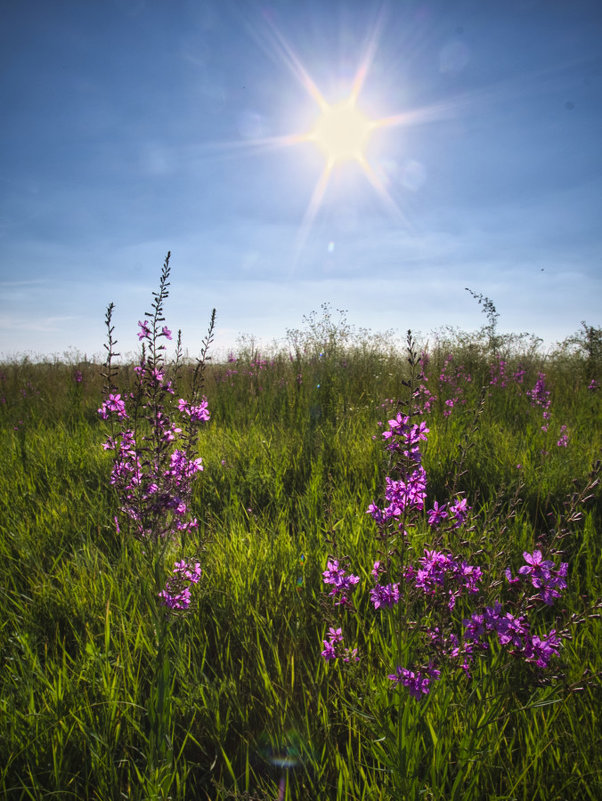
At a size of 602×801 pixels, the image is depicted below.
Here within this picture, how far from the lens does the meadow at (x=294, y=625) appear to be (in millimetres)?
1276

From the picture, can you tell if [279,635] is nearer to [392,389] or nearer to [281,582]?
[281,582]

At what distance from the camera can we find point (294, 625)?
2076mm

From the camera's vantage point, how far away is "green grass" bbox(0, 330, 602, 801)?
4.37ft

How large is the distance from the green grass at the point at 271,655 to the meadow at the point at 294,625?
1cm

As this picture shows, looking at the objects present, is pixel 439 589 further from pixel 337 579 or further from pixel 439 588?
pixel 337 579

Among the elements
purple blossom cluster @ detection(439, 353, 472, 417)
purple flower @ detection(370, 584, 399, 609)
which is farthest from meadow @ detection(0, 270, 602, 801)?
purple blossom cluster @ detection(439, 353, 472, 417)

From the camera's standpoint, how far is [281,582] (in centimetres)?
225

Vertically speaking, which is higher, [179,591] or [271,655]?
[179,591]

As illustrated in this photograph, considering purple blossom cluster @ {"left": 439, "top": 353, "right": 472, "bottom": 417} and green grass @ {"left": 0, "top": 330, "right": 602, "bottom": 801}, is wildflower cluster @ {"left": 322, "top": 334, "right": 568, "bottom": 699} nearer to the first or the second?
green grass @ {"left": 0, "top": 330, "right": 602, "bottom": 801}

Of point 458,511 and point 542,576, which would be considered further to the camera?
point 458,511

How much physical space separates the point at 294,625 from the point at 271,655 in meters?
0.19

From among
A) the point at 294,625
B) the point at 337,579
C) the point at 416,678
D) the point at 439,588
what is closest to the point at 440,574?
the point at 439,588

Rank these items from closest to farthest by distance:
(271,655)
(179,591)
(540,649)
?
(540,649) → (179,591) → (271,655)

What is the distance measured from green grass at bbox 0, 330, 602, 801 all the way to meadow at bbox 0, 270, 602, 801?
1cm
